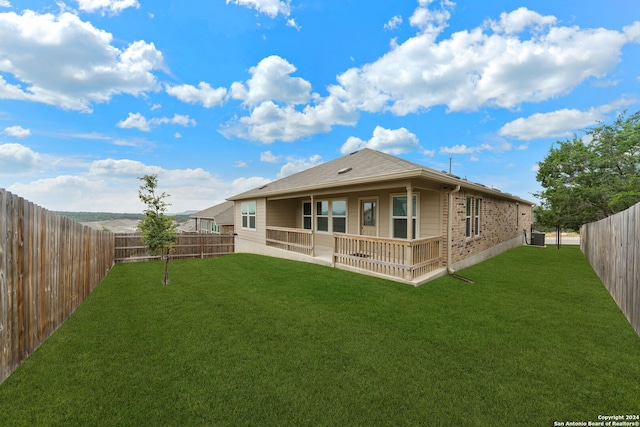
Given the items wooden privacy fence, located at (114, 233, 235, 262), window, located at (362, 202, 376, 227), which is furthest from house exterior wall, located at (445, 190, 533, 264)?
wooden privacy fence, located at (114, 233, 235, 262)

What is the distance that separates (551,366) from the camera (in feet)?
11.2

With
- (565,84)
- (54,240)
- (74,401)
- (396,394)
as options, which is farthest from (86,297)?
(565,84)

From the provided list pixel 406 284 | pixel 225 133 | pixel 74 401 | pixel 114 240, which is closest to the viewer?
Answer: pixel 74 401

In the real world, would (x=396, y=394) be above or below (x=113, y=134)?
below

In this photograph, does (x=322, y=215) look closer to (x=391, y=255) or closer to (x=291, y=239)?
(x=291, y=239)

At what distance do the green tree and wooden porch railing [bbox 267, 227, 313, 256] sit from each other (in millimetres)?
19711

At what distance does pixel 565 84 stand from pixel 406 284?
16848mm

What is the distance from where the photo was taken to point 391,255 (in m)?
8.04

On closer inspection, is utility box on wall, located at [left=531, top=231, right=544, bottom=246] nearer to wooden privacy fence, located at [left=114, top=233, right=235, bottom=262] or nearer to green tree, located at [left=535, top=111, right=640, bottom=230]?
green tree, located at [left=535, top=111, right=640, bottom=230]

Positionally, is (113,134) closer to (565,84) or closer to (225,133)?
(225,133)

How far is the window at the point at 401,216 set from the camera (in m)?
9.25

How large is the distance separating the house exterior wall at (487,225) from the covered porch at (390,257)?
103 centimetres

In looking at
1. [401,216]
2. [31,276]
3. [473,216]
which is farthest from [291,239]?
[31,276]

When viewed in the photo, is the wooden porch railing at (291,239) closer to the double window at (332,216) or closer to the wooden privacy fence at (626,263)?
the double window at (332,216)
